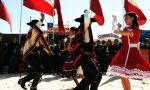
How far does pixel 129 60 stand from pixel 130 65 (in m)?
0.10

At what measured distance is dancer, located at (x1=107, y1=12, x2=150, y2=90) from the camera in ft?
23.1

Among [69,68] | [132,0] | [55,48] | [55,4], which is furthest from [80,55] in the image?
[55,48]

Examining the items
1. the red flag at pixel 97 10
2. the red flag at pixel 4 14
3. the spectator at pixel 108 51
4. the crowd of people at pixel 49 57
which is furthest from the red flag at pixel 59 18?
the spectator at pixel 108 51

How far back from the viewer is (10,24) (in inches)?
453

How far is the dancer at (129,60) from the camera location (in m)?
7.04

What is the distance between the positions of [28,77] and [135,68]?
109 inches

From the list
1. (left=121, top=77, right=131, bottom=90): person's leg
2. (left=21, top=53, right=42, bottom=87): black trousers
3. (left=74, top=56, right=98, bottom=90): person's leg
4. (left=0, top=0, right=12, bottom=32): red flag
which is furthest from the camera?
(left=0, top=0, right=12, bottom=32): red flag

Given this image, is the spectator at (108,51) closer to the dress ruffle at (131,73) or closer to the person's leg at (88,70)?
the person's leg at (88,70)

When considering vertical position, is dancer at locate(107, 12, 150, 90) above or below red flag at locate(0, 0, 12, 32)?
below

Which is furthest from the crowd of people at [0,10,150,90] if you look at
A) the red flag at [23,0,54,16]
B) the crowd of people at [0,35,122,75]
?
the crowd of people at [0,35,122,75]

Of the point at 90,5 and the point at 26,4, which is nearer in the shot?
the point at 26,4

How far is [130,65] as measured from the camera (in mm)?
7109

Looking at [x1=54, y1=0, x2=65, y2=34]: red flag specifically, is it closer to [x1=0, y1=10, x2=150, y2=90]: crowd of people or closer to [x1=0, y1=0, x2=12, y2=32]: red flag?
[x1=0, y1=0, x2=12, y2=32]: red flag

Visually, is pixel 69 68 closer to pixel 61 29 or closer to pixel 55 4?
pixel 61 29
